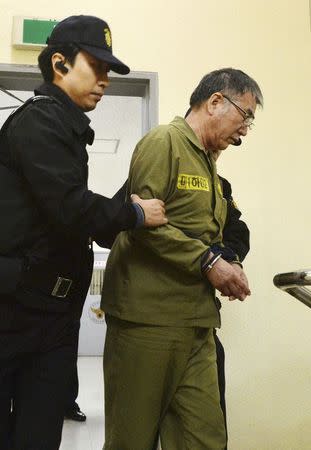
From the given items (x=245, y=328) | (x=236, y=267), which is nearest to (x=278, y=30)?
(x=245, y=328)

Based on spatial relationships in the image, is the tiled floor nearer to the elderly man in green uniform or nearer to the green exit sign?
the elderly man in green uniform

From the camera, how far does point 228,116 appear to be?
1667 mm

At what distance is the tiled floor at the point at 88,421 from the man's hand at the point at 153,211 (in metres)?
1.82

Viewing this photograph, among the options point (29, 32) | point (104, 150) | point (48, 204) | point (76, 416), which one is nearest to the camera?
point (48, 204)

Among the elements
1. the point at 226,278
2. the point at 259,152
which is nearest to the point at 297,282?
the point at 226,278

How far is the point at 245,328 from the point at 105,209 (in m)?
1.54

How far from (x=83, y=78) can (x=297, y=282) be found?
733 mm

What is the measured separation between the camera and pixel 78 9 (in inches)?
102

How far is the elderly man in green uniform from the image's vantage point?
1.43m

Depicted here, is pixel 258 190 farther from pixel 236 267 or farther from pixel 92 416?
pixel 92 416

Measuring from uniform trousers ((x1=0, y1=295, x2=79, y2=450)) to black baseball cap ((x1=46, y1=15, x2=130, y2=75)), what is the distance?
2.09 ft

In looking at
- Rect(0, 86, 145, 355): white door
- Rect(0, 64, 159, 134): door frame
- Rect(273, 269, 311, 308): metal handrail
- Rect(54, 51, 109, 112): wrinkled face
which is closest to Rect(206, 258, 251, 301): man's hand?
Rect(273, 269, 311, 308): metal handrail

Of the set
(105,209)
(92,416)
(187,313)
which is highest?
(105,209)

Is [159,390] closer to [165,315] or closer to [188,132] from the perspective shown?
[165,315]
